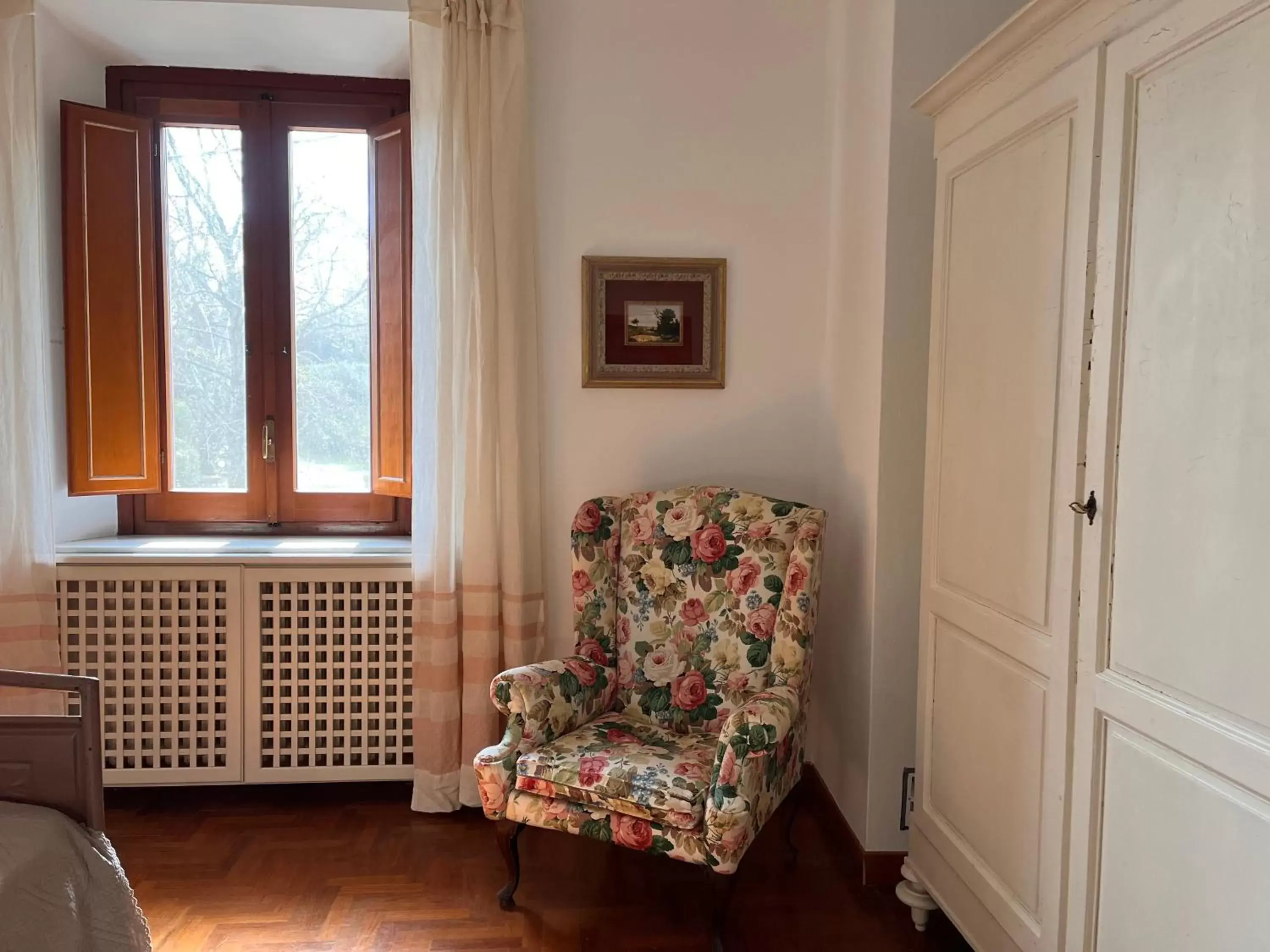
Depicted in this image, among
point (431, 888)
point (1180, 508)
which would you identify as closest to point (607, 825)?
point (431, 888)

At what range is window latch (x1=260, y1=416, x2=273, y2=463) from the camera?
109 inches

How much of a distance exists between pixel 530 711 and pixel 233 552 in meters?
1.14

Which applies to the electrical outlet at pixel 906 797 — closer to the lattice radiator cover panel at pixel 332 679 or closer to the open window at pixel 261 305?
the lattice radiator cover panel at pixel 332 679

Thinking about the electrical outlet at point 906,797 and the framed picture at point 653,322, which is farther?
the framed picture at point 653,322

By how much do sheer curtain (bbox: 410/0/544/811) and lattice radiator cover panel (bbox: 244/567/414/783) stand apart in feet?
0.36

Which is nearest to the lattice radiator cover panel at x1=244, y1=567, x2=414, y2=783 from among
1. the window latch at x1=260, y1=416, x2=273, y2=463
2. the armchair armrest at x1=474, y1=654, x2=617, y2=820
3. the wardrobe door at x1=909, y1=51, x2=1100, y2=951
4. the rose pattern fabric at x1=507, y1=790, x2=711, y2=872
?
the window latch at x1=260, y1=416, x2=273, y2=463

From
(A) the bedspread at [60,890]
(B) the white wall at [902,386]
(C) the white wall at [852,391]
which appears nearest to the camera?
(A) the bedspread at [60,890]

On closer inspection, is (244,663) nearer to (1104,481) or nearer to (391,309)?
(391,309)

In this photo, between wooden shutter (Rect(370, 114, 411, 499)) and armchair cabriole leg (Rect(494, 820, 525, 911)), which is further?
wooden shutter (Rect(370, 114, 411, 499))

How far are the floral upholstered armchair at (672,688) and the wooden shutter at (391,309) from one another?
0.74 m

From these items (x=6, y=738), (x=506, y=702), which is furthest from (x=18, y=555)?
(x=506, y=702)

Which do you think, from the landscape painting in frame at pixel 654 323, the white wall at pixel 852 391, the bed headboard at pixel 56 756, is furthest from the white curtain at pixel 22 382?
the white wall at pixel 852 391

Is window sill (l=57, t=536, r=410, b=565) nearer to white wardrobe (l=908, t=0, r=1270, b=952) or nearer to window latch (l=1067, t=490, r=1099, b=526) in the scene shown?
white wardrobe (l=908, t=0, r=1270, b=952)

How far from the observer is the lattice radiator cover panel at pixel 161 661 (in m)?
2.45
